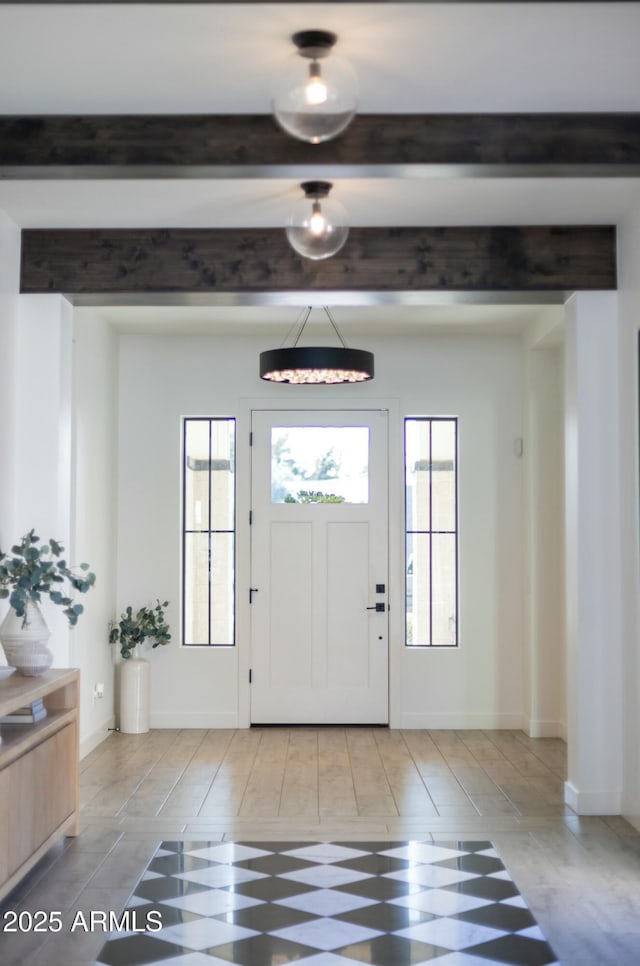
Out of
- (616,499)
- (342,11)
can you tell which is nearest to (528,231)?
(616,499)

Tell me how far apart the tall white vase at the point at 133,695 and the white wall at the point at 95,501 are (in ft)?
0.35

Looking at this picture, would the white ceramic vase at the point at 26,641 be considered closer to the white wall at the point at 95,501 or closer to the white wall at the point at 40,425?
the white wall at the point at 40,425

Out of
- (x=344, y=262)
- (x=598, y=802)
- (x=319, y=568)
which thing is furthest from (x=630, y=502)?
(x=319, y=568)

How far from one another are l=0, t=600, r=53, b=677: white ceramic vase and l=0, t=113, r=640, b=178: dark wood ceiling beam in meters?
1.77

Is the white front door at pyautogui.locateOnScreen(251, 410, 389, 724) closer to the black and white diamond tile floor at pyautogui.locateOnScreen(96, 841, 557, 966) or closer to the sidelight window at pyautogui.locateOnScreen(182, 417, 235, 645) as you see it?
the sidelight window at pyautogui.locateOnScreen(182, 417, 235, 645)

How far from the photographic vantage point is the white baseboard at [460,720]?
702 cm

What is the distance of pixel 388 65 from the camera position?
3045 mm

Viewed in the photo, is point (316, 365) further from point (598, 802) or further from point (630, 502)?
point (598, 802)


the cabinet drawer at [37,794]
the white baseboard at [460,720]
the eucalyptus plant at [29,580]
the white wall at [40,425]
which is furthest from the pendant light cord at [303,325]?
the cabinet drawer at [37,794]

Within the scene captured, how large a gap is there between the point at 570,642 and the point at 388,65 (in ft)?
9.93

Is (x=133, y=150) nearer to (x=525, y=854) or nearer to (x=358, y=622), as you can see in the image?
(x=525, y=854)

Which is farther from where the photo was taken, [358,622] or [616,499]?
[358,622]

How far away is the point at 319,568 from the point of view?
23.5ft

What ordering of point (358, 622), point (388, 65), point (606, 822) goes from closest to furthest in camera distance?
1. point (388, 65)
2. point (606, 822)
3. point (358, 622)
